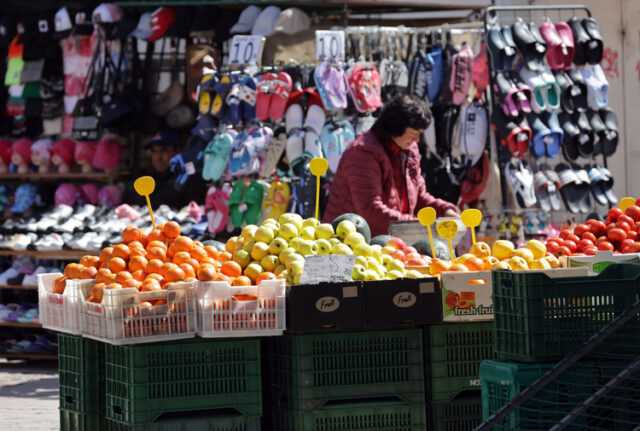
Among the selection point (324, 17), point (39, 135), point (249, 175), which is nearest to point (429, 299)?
point (249, 175)

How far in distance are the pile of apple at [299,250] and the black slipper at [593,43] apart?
478 cm

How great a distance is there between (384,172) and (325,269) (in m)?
2.03

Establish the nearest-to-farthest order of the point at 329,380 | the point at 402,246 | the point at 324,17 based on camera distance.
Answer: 1. the point at 329,380
2. the point at 402,246
3. the point at 324,17

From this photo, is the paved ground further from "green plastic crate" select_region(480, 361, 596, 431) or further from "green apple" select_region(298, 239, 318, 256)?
"green plastic crate" select_region(480, 361, 596, 431)

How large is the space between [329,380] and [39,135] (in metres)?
7.16

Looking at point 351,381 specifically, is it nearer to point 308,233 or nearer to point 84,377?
point 308,233

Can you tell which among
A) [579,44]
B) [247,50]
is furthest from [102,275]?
[579,44]

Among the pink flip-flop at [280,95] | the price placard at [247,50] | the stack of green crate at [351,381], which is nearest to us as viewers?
the stack of green crate at [351,381]

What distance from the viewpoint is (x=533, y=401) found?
377 centimetres

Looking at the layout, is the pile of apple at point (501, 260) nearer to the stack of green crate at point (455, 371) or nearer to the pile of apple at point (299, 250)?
the pile of apple at point (299, 250)

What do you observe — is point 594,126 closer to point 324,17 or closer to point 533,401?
point 324,17

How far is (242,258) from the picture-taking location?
15.7 ft

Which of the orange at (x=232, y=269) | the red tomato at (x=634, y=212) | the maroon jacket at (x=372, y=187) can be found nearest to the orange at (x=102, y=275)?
the orange at (x=232, y=269)

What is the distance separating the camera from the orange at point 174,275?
15.0ft
